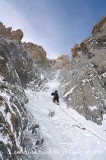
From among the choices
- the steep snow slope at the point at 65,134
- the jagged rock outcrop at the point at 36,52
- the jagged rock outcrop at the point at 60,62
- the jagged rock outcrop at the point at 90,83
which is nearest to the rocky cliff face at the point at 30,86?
the jagged rock outcrop at the point at 90,83

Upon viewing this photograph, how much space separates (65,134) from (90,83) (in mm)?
7876

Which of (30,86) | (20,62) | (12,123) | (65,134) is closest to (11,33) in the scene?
(20,62)

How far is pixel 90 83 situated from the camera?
24.5 m

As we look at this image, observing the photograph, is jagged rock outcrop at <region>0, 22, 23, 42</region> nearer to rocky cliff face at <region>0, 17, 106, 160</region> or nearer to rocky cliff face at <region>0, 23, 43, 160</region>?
rocky cliff face at <region>0, 17, 106, 160</region>

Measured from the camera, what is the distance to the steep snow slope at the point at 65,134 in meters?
15.0

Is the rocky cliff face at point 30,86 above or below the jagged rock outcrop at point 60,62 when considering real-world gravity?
below

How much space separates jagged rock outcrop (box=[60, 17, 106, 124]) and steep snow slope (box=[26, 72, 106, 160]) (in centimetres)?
86

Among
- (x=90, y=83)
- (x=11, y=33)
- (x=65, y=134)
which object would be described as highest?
(x=11, y=33)

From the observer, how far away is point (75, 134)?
59.1 feet

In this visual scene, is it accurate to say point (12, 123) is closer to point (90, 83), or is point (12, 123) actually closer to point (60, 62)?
point (90, 83)

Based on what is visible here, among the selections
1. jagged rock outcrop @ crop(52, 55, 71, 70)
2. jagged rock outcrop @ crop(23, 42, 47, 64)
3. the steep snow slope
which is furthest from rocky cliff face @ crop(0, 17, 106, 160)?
jagged rock outcrop @ crop(52, 55, 71, 70)

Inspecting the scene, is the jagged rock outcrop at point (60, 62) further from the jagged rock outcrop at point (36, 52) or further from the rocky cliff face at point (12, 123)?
the rocky cliff face at point (12, 123)

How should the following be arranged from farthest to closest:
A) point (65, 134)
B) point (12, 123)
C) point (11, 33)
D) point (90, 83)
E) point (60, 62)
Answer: point (60, 62) < point (11, 33) < point (90, 83) < point (65, 134) < point (12, 123)

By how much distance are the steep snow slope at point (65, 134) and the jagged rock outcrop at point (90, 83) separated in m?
0.86
